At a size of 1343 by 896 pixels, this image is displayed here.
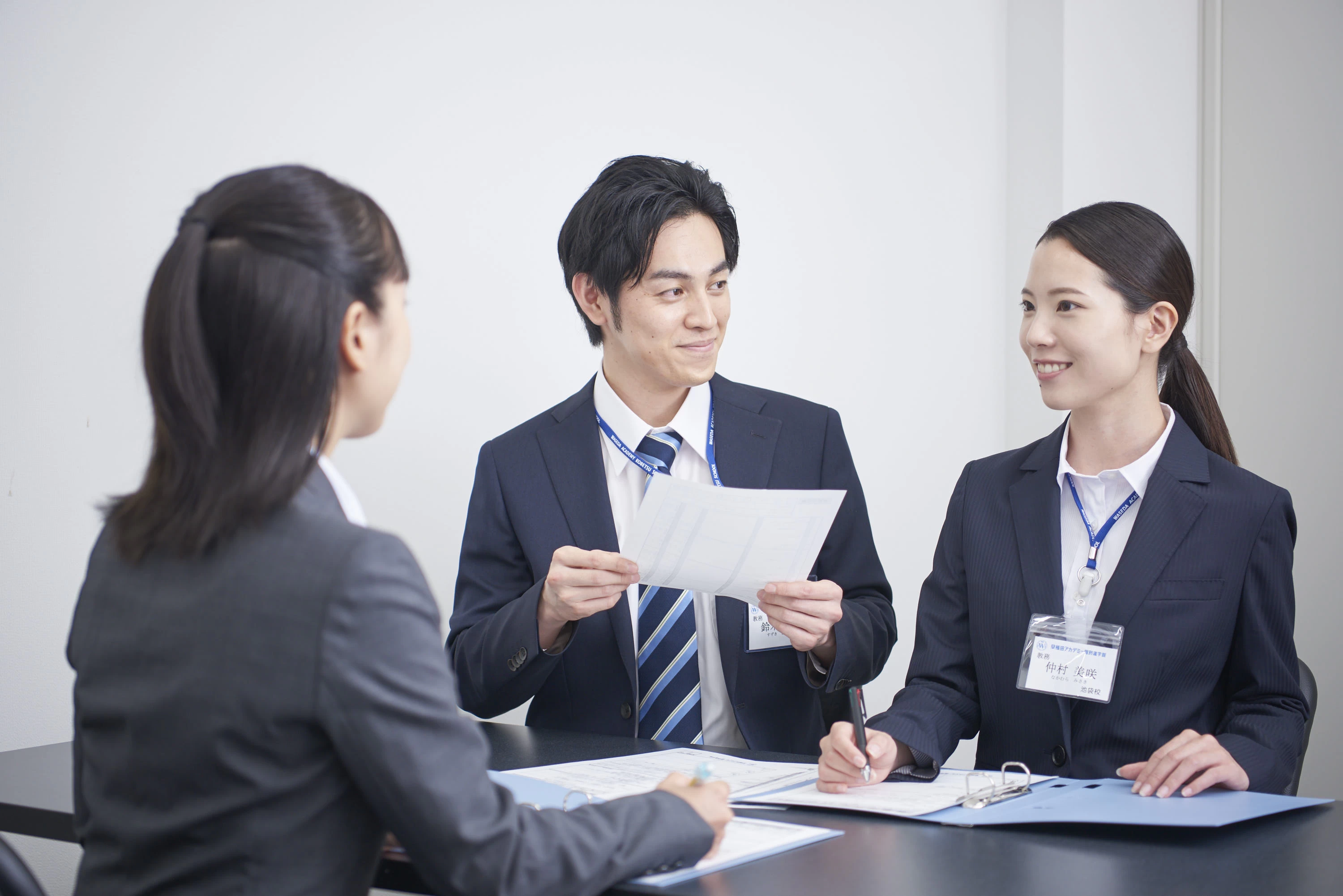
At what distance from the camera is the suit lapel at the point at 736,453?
7.06ft

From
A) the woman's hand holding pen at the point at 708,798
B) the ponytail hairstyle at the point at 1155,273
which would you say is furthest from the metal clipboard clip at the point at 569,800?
the ponytail hairstyle at the point at 1155,273

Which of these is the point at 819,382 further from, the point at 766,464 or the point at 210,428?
the point at 210,428

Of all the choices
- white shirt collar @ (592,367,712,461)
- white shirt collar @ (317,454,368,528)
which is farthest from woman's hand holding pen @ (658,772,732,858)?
white shirt collar @ (592,367,712,461)

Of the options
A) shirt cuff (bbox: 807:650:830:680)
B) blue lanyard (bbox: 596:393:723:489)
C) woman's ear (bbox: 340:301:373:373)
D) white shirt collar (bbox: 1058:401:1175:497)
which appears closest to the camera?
woman's ear (bbox: 340:301:373:373)

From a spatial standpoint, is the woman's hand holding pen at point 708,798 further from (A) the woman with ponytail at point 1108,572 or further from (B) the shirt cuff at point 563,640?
(B) the shirt cuff at point 563,640

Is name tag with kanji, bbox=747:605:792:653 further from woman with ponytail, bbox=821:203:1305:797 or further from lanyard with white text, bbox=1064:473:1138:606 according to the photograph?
lanyard with white text, bbox=1064:473:1138:606

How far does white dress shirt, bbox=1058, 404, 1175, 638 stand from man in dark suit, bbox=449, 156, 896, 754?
1.25 feet

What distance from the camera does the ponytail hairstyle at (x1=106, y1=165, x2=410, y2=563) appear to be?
3.29ft

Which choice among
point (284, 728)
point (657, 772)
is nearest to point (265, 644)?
point (284, 728)

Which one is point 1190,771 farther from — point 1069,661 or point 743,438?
point 743,438

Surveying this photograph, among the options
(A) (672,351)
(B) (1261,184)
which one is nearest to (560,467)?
(A) (672,351)

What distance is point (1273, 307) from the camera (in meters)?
3.44

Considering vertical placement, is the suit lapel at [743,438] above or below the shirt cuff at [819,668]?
above

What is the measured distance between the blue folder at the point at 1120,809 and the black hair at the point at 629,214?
130cm
